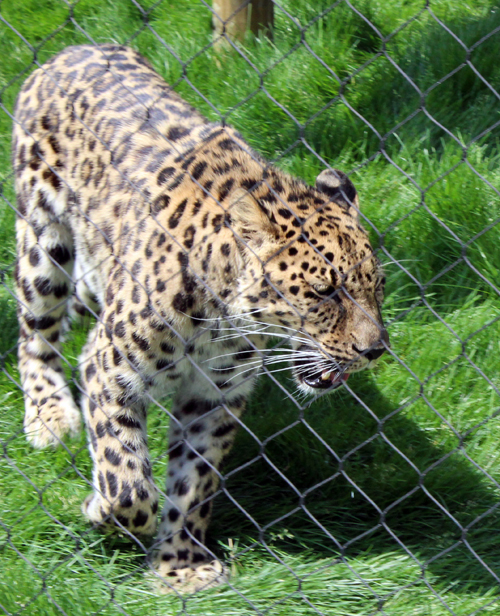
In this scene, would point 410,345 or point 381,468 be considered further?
point 410,345

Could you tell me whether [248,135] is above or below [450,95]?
below

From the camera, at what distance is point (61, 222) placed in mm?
4461

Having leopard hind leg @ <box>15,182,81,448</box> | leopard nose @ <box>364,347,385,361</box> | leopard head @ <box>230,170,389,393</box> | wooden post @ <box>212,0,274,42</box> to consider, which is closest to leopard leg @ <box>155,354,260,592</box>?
leopard head @ <box>230,170,389,393</box>

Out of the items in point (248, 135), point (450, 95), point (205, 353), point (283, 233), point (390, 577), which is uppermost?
point (450, 95)

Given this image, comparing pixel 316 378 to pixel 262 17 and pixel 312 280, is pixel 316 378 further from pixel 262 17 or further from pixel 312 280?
pixel 262 17

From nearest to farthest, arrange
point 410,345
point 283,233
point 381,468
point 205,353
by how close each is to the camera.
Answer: point 283,233, point 205,353, point 381,468, point 410,345

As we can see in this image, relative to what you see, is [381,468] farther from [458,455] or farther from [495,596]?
[495,596]

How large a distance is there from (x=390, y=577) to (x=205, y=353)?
1.18 meters

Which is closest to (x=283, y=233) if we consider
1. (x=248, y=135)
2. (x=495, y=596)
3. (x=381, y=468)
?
(x=381, y=468)

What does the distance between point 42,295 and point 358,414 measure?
1796 mm

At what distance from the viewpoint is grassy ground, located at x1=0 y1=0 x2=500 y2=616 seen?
3238mm

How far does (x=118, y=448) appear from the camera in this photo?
3.60 metres

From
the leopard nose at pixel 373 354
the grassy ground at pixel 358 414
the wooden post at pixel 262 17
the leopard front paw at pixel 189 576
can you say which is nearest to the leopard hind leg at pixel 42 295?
the grassy ground at pixel 358 414

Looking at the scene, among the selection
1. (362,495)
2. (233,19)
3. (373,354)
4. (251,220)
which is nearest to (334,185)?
(251,220)
